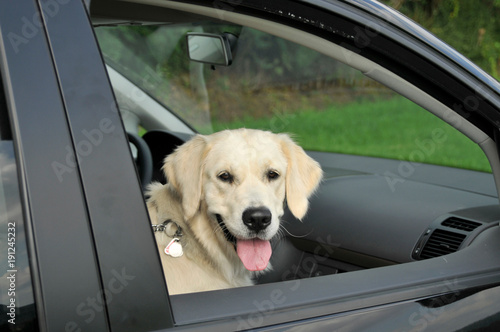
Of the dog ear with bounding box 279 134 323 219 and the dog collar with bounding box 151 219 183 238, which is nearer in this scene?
the dog collar with bounding box 151 219 183 238

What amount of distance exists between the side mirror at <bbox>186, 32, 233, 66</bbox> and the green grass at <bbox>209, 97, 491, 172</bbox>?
591 cm

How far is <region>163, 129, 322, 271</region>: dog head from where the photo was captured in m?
2.23

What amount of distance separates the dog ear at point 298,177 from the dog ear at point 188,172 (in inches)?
15.7

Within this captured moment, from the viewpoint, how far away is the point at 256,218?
2.19m

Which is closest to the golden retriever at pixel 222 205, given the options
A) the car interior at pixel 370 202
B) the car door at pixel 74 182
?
the car interior at pixel 370 202

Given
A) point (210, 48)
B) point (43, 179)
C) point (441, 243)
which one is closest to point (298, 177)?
point (441, 243)

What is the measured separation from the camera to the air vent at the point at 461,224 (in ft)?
7.29

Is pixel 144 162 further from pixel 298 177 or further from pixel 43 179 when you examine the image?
pixel 43 179

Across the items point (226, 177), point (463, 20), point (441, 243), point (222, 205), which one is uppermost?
point (463, 20)

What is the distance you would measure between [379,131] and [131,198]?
34.1 ft

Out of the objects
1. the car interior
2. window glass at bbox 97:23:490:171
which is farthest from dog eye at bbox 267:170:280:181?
window glass at bbox 97:23:490:171

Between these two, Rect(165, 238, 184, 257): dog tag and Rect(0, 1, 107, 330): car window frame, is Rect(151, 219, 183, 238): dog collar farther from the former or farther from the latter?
Rect(0, 1, 107, 330): car window frame

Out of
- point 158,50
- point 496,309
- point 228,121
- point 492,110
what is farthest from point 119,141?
point 228,121

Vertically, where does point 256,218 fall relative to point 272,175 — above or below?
below
